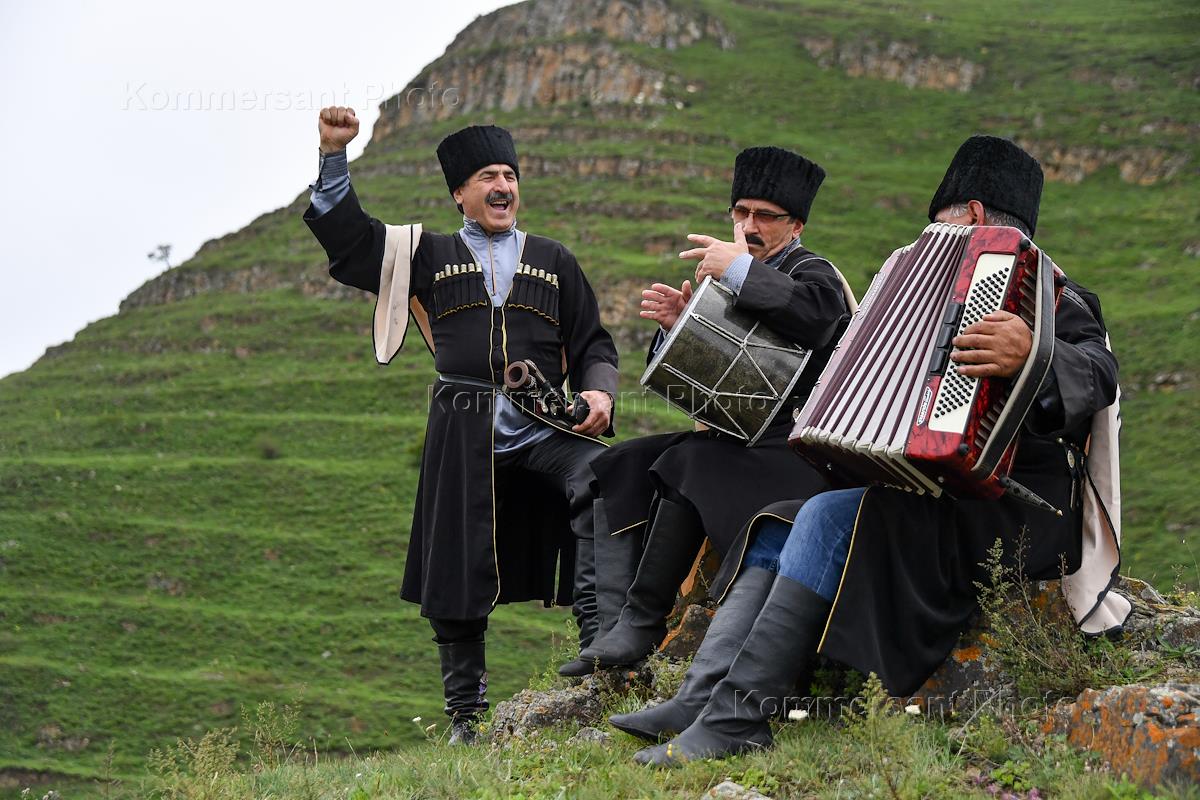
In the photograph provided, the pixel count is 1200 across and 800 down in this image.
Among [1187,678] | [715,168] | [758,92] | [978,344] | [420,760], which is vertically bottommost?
[420,760]

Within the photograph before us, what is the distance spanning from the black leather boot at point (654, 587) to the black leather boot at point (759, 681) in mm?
924

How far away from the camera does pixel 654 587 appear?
5.54m

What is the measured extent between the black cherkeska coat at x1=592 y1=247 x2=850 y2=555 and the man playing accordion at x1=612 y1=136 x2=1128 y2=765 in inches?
15.7

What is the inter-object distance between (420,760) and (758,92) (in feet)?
245

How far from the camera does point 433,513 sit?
6.44 metres

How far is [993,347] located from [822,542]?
931 millimetres

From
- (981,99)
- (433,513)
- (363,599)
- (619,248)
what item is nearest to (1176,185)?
(981,99)

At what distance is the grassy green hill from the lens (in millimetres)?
26188

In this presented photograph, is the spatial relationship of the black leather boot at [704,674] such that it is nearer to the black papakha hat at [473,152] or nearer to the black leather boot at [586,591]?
the black leather boot at [586,591]

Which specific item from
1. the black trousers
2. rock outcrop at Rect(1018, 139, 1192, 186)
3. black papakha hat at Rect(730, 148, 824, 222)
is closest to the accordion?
black papakha hat at Rect(730, 148, 824, 222)

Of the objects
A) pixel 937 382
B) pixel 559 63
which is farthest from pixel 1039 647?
pixel 559 63

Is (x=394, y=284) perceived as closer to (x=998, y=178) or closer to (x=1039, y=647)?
(x=998, y=178)

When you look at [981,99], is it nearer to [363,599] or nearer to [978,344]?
[363,599]

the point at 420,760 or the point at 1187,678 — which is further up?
the point at 1187,678
